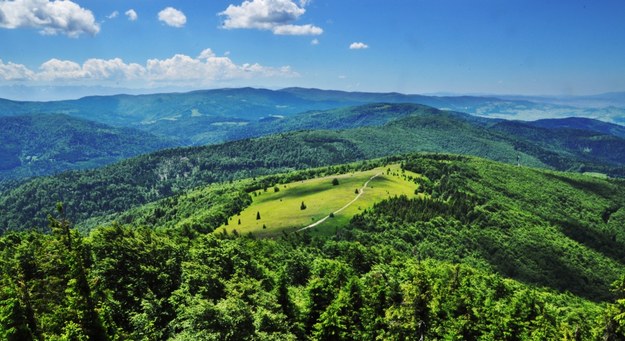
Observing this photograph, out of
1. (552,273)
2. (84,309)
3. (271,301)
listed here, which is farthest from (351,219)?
(84,309)

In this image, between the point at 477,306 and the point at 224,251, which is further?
the point at 224,251

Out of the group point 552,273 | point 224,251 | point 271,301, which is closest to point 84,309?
point 271,301

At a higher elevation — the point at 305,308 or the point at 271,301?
the point at 271,301

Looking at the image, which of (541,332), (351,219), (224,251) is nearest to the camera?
(541,332)

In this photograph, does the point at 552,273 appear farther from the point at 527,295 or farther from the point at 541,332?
the point at 541,332

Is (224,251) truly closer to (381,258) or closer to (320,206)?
(381,258)

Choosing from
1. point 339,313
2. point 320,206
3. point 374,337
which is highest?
point 339,313

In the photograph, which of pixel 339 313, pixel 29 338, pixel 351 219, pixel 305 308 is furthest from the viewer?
pixel 351 219

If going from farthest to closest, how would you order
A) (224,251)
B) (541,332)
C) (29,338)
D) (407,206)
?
(407,206) < (224,251) < (541,332) < (29,338)

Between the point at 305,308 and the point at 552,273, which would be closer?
the point at 305,308
